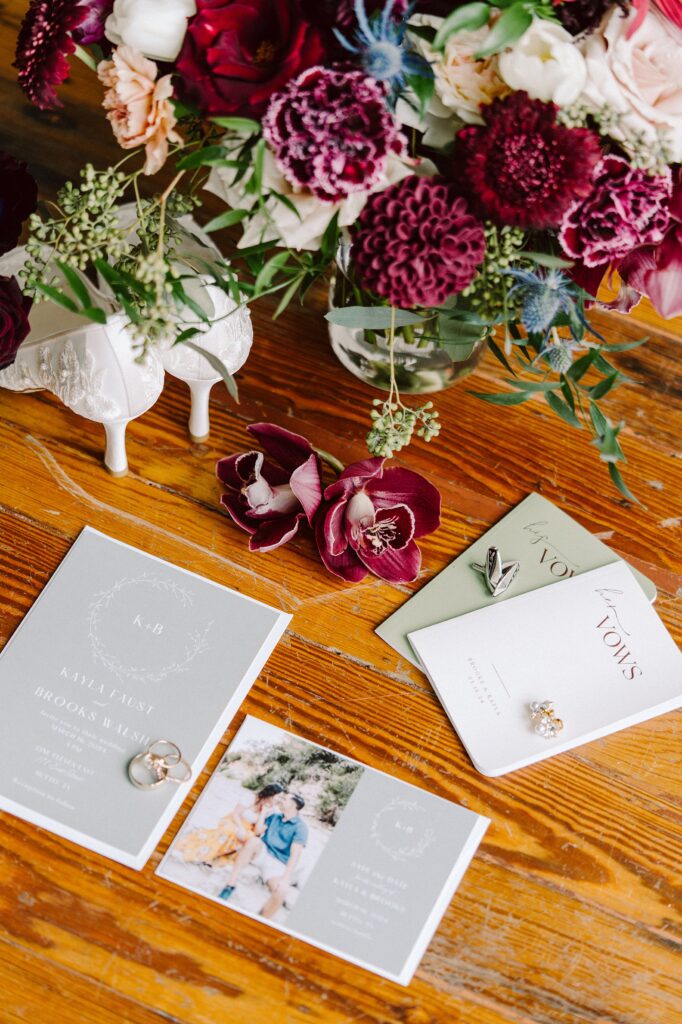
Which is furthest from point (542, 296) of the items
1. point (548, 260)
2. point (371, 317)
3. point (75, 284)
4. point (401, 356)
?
point (75, 284)

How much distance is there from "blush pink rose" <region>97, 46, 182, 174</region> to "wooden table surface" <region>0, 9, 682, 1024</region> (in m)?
0.38

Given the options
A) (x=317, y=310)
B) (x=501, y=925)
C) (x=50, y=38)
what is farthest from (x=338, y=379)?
(x=501, y=925)

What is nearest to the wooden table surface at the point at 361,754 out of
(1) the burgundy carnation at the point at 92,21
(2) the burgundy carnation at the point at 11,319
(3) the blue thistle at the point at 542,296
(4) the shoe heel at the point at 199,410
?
(4) the shoe heel at the point at 199,410

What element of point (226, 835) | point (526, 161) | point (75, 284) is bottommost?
point (226, 835)

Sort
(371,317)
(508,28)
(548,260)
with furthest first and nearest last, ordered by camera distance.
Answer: (371,317), (548,260), (508,28)

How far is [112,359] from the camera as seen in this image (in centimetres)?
88

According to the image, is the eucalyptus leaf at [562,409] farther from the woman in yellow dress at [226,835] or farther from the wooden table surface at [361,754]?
the woman in yellow dress at [226,835]

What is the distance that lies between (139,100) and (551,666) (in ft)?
2.04

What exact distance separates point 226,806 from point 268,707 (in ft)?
0.33

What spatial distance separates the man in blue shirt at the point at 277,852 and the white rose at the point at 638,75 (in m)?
0.62

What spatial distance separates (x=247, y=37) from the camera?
0.69m

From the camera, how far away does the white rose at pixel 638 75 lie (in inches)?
26.1

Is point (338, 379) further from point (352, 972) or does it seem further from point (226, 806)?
point (352, 972)

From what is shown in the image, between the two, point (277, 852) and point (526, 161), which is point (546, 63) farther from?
point (277, 852)
